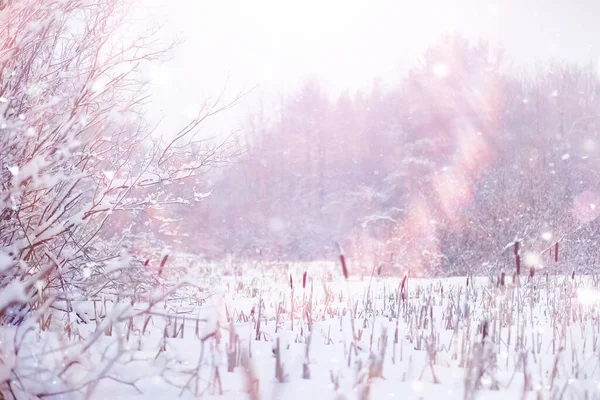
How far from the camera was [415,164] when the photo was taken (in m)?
29.2

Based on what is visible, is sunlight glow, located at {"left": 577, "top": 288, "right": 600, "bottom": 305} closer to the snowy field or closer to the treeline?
the snowy field

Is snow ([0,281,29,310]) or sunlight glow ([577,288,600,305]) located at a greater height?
snow ([0,281,29,310])

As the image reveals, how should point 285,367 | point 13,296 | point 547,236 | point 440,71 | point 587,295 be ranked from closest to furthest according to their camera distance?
1. point 13,296
2. point 285,367
3. point 587,295
4. point 547,236
5. point 440,71

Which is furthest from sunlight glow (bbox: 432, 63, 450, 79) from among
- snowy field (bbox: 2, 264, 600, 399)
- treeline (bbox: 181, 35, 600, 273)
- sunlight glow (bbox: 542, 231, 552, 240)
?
snowy field (bbox: 2, 264, 600, 399)

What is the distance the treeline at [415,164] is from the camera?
1597 centimetres

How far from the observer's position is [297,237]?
34.8 metres

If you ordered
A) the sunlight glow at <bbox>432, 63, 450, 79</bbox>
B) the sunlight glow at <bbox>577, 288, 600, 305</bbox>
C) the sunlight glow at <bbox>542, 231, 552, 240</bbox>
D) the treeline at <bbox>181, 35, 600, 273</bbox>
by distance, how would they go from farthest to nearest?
the sunlight glow at <bbox>432, 63, 450, 79</bbox> → the treeline at <bbox>181, 35, 600, 273</bbox> → the sunlight glow at <bbox>542, 231, 552, 240</bbox> → the sunlight glow at <bbox>577, 288, 600, 305</bbox>

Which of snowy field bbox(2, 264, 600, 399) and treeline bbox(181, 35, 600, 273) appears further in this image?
treeline bbox(181, 35, 600, 273)

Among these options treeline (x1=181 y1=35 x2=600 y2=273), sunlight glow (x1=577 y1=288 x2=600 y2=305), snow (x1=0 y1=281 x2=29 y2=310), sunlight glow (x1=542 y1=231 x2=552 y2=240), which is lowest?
sunlight glow (x1=577 y1=288 x2=600 y2=305)

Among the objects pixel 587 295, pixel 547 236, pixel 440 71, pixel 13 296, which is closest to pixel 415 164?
pixel 440 71

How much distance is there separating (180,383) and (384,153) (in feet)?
116

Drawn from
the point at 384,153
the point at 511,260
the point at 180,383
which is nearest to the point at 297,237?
the point at 384,153

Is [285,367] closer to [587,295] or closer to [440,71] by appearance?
[587,295]

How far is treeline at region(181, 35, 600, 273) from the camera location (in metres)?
16.0
